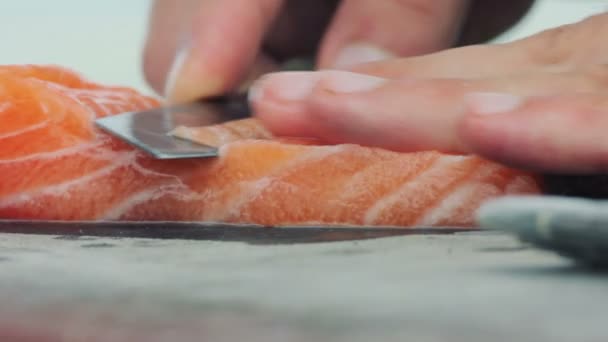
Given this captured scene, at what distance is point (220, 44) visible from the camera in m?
1.55

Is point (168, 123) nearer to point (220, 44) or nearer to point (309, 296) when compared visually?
point (220, 44)

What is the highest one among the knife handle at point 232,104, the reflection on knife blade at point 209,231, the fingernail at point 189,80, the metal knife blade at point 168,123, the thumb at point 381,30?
the thumb at point 381,30

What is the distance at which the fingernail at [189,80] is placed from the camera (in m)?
1.41

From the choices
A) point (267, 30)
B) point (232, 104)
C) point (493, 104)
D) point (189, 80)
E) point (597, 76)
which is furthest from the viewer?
point (267, 30)

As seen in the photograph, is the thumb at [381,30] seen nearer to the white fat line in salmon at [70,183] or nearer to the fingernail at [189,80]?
the fingernail at [189,80]

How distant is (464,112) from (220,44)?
0.73 meters

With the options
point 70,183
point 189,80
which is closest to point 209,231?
point 70,183

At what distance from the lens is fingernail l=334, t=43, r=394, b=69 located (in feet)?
5.21

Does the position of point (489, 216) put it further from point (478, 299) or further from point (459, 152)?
point (459, 152)

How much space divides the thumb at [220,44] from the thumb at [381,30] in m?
0.14

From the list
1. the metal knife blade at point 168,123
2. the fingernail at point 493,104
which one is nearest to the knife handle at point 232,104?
the metal knife blade at point 168,123

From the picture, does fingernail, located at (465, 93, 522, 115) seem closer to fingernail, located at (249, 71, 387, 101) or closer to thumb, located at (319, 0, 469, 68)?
fingernail, located at (249, 71, 387, 101)

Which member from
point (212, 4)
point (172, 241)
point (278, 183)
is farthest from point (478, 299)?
point (212, 4)

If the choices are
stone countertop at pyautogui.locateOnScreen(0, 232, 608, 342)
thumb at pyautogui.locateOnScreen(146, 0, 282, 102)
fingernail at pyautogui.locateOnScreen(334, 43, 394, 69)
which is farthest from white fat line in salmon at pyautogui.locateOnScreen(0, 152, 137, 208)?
fingernail at pyautogui.locateOnScreen(334, 43, 394, 69)
